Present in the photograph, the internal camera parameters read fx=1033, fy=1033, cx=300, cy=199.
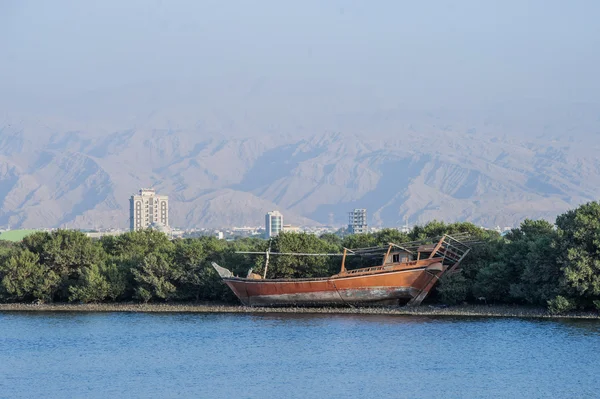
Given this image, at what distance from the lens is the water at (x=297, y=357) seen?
149 ft

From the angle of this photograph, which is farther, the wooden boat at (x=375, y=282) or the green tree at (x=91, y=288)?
the green tree at (x=91, y=288)

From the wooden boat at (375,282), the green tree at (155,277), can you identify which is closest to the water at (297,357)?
the wooden boat at (375,282)

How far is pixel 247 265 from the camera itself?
80.2m

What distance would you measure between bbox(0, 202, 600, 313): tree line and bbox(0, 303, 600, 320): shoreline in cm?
88

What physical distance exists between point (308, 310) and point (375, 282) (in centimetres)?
552

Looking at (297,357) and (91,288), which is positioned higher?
(91,288)

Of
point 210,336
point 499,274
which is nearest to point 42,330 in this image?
point 210,336

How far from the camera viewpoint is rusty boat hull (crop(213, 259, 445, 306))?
70688 millimetres

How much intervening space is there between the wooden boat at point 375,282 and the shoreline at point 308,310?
78cm

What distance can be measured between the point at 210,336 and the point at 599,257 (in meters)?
24.2

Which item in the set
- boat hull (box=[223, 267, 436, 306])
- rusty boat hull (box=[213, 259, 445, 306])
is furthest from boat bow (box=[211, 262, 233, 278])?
rusty boat hull (box=[213, 259, 445, 306])

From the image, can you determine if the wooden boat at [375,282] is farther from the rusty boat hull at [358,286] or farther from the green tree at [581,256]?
the green tree at [581,256]

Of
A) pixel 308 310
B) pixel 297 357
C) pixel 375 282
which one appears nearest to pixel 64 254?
pixel 308 310

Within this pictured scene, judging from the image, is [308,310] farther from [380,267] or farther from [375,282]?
[380,267]
